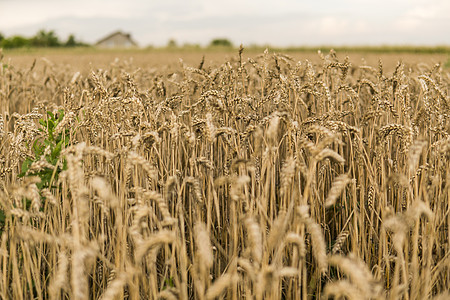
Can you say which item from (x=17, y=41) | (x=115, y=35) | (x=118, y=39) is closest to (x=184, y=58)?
(x=17, y=41)

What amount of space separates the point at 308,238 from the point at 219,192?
53 centimetres

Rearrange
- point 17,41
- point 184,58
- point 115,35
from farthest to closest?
point 115,35, point 17,41, point 184,58

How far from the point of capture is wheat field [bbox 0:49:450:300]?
125cm

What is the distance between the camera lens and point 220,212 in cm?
233

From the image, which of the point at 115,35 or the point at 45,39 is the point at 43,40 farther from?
the point at 115,35

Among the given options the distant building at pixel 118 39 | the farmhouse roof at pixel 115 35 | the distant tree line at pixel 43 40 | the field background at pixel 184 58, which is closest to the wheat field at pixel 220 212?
the field background at pixel 184 58

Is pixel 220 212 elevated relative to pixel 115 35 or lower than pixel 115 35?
lower

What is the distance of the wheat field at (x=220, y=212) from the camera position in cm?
125

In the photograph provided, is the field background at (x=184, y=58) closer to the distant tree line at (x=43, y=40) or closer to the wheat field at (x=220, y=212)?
the wheat field at (x=220, y=212)

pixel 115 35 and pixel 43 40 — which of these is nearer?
pixel 43 40

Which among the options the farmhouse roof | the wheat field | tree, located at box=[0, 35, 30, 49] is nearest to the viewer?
the wheat field

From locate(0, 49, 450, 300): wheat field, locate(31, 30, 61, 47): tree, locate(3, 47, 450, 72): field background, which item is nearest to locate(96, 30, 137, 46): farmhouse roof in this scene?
locate(31, 30, 61, 47): tree

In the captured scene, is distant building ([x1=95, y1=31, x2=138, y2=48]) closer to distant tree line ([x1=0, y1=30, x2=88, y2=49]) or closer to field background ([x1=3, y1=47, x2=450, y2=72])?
distant tree line ([x1=0, y1=30, x2=88, y2=49])

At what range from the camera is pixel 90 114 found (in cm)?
215
